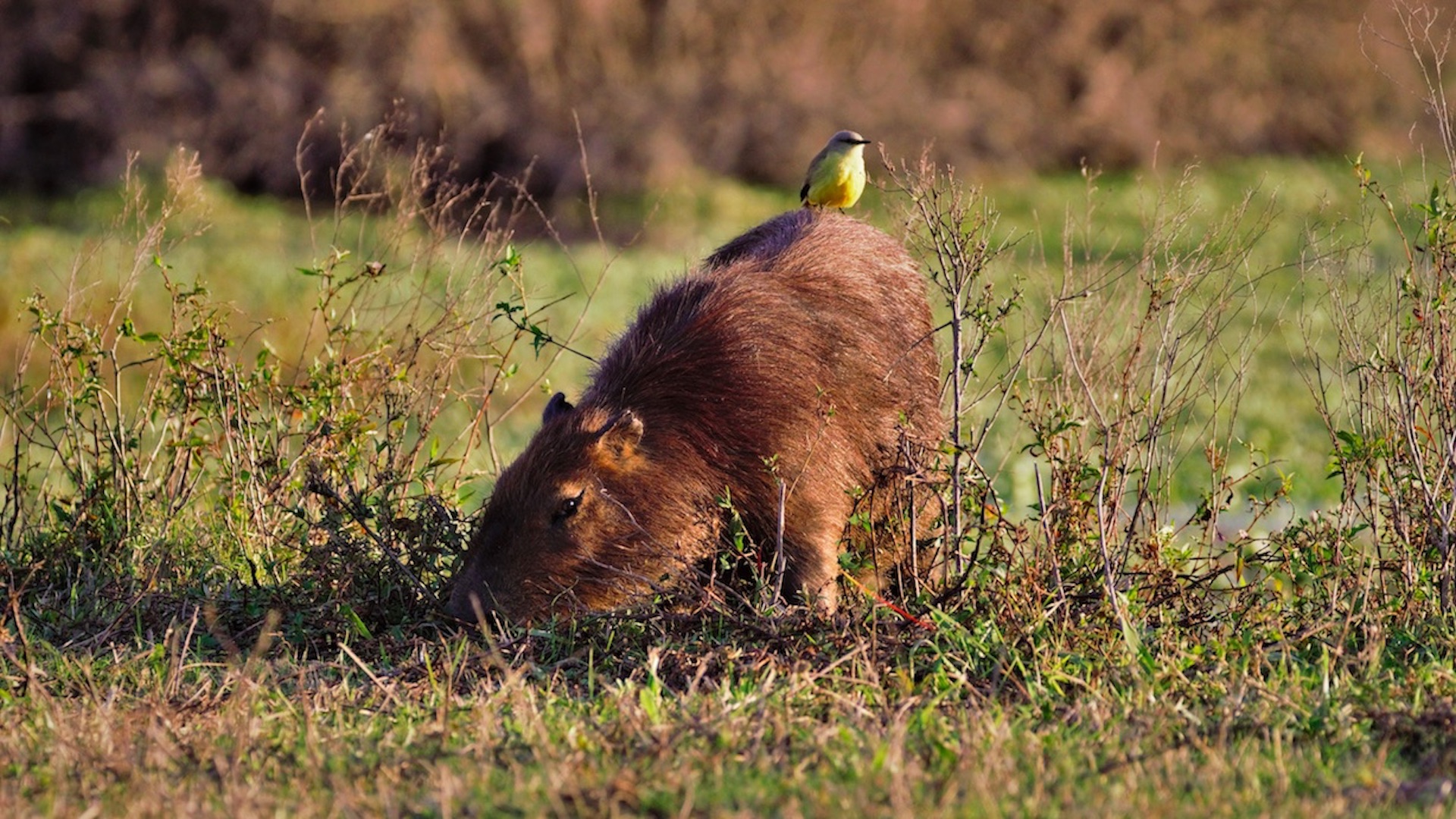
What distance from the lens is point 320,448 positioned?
621 cm

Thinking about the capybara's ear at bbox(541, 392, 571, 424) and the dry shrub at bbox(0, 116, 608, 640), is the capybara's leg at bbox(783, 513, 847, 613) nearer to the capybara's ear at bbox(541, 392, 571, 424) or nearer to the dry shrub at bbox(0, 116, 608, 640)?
the capybara's ear at bbox(541, 392, 571, 424)

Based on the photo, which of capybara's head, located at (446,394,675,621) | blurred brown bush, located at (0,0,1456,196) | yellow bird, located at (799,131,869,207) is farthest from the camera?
blurred brown bush, located at (0,0,1456,196)

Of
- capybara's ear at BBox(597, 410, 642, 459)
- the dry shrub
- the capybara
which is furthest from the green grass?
capybara's ear at BBox(597, 410, 642, 459)

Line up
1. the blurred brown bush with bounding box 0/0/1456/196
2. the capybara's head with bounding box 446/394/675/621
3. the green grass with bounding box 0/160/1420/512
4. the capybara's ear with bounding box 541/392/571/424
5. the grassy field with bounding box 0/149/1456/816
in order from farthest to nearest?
the blurred brown bush with bounding box 0/0/1456/196 → the green grass with bounding box 0/160/1420/512 → the capybara's ear with bounding box 541/392/571/424 → the capybara's head with bounding box 446/394/675/621 → the grassy field with bounding box 0/149/1456/816

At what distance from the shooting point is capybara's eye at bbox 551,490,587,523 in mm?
5410

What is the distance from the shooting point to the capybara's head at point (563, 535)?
5.35m

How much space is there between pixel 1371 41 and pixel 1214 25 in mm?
2326

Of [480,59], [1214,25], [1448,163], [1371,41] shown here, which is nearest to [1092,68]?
[1214,25]

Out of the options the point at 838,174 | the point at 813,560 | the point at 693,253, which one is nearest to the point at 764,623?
the point at 813,560

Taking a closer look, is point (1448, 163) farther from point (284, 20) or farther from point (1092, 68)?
point (1092, 68)

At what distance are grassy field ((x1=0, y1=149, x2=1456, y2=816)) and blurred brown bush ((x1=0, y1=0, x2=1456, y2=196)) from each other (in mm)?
15474

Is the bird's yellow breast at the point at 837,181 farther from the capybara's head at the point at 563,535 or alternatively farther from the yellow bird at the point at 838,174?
the capybara's head at the point at 563,535

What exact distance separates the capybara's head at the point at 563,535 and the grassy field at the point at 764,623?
0.13 meters

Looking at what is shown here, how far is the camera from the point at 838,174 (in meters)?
6.64
